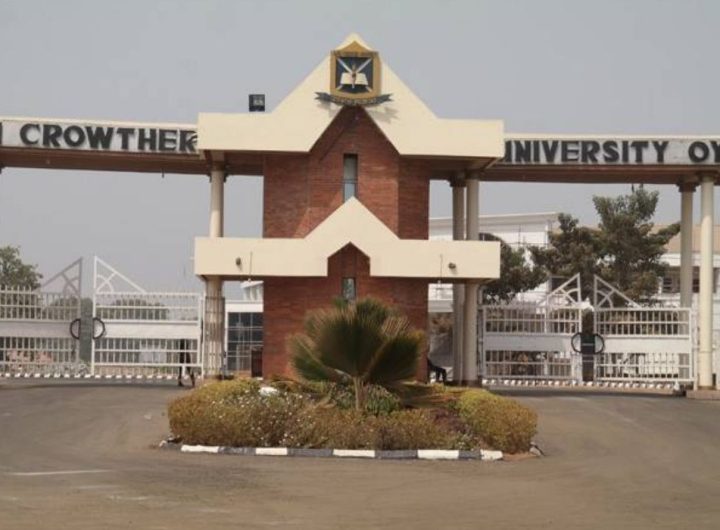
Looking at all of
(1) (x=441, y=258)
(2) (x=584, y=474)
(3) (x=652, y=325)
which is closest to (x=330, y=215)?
(1) (x=441, y=258)

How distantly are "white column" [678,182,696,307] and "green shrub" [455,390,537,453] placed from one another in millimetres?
17779

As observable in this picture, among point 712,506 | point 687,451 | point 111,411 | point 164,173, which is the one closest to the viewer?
point 712,506

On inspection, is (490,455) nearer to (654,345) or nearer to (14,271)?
(654,345)

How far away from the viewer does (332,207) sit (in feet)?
115

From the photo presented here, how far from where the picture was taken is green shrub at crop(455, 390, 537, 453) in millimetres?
23500

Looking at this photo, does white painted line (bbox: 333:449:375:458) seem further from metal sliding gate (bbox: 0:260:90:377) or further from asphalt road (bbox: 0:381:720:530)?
metal sliding gate (bbox: 0:260:90:377)

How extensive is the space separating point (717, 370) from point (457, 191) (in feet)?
35.7

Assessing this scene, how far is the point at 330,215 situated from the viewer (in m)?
34.3

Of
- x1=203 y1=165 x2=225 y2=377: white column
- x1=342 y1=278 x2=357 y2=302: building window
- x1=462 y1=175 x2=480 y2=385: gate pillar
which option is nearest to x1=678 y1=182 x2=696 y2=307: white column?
x1=462 y1=175 x2=480 y2=385: gate pillar

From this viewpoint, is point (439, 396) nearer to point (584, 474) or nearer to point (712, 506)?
point (584, 474)

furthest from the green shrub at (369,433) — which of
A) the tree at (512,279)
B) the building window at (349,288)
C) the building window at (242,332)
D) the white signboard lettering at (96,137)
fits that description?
the tree at (512,279)

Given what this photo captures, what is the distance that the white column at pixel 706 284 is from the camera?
38125 millimetres

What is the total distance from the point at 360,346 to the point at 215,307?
43.2 ft

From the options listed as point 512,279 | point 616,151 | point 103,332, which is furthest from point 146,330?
point 512,279
